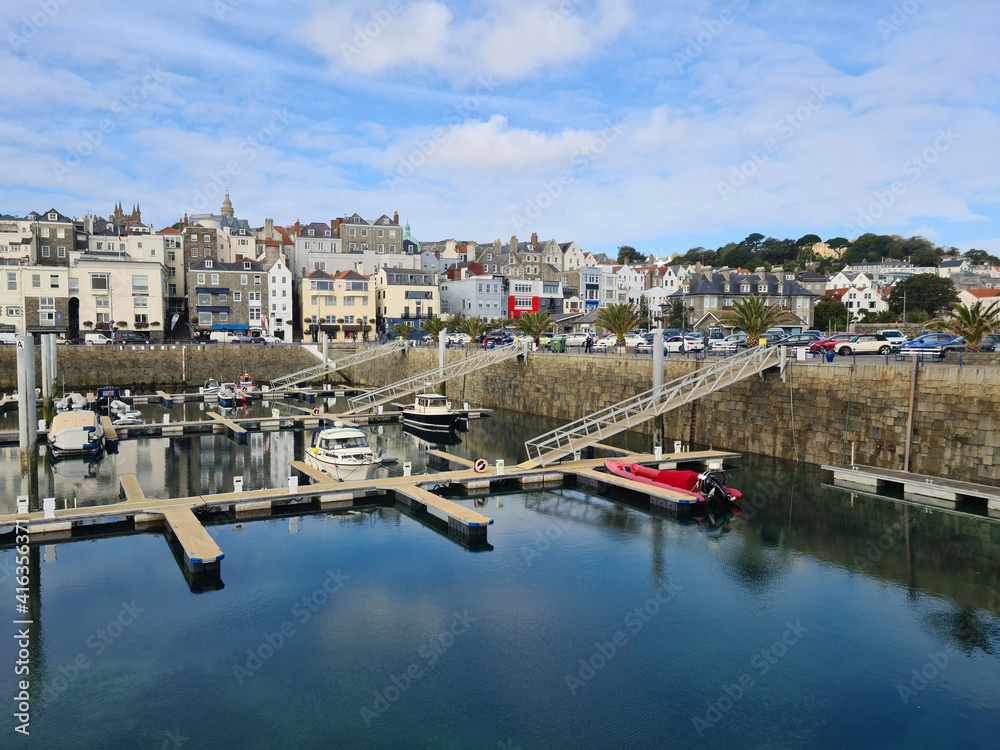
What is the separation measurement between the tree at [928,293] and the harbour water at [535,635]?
9845cm

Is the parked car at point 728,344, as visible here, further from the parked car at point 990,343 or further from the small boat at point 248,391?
the small boat at point 248,391

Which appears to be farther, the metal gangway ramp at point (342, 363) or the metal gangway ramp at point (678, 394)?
the metal gangway ramp at point (342, 363)

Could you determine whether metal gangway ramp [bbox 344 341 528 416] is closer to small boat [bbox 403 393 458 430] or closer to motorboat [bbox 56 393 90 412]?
small boat [bbox 403 393 458 430]

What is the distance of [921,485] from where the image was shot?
26.9 metres

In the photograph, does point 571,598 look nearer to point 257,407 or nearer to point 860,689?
point 860,689

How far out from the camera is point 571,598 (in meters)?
19.4

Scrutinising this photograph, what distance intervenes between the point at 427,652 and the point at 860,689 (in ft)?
29.9

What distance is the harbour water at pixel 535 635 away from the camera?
13.5 meters

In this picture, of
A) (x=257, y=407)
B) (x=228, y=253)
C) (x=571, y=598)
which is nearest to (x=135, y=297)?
(x=228, y=253)

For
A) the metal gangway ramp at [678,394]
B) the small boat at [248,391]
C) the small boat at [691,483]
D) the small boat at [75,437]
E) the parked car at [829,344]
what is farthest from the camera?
the small boat at [248,391]

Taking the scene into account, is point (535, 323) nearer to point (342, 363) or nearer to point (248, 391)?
point (342, 363)

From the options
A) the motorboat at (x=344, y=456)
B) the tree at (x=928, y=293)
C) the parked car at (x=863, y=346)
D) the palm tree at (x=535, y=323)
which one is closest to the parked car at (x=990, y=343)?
the parked car at (x=863, y=346)

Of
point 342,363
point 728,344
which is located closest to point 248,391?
point 342,363

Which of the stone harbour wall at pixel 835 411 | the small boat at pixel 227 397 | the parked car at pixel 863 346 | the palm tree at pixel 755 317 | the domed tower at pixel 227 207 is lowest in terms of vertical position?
the small boat at pixel 227 397
